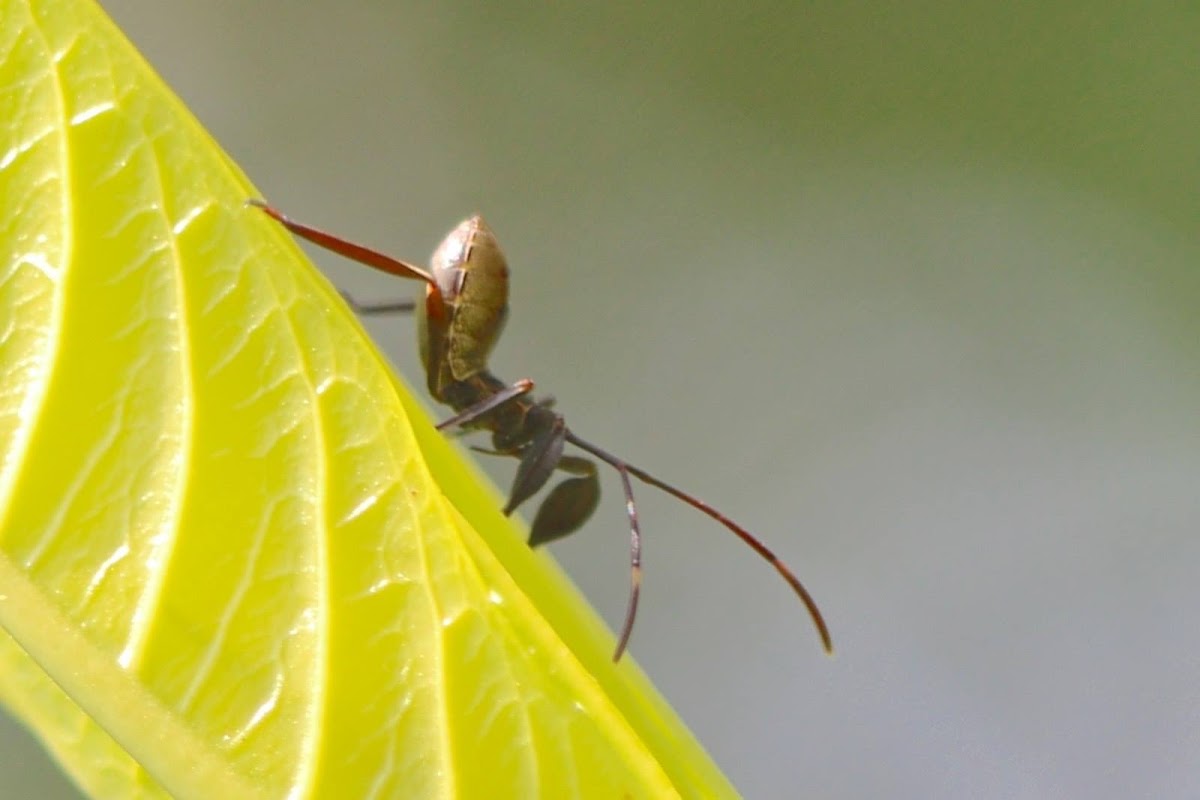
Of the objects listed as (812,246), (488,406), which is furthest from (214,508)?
(812,246)

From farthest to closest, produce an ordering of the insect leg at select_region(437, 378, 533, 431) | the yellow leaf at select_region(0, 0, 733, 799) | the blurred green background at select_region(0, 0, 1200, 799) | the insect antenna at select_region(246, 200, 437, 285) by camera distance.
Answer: the blurred green background at select_region(0, 0, 1200, 799) < the insect leg at select_region(437, 378, 533, 431) < the insect antenna at select_region(246, 200, 437, 285) < the yellow leaf at select_region(0, 0, 733, 799)

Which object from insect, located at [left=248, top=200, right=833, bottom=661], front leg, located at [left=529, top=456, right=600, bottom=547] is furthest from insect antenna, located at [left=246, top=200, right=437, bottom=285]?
front leg, located at [left=529, top=456, right=600, bottom=547]

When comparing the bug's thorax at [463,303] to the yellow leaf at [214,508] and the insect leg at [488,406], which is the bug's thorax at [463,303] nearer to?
the insect leg at [488,406]

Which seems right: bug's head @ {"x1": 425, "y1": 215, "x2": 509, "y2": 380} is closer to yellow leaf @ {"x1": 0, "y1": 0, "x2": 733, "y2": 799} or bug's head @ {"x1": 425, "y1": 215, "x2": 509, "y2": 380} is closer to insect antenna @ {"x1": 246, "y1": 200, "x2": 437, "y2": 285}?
insect antenna @ {"x1": 246, "y1": 200, "x2": 437, "y2": 285}

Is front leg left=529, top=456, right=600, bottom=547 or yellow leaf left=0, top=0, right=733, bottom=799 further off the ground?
yellow leaf left=0, top=0, right=733, bottom=799

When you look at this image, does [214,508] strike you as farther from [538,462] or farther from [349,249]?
[538,462]

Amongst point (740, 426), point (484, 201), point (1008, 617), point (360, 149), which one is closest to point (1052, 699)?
point (1008, 617)

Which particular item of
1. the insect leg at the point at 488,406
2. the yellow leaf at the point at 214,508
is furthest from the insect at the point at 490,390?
the yellow leaf at the point at 214,508

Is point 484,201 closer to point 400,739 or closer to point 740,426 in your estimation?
point 740,426
